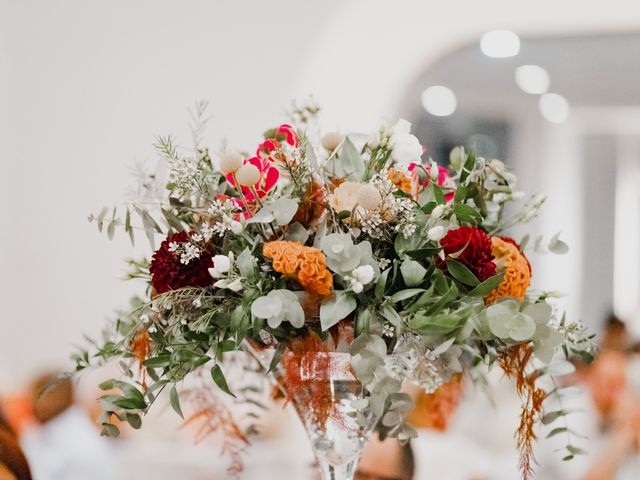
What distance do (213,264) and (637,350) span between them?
2.03m

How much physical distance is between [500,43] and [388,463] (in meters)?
1.75

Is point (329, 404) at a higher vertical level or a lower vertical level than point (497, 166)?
lower

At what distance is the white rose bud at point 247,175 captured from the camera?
91 centimetres

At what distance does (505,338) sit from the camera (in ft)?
Result: 2.88

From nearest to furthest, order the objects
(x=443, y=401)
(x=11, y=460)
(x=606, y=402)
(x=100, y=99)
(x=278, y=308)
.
A: 1. (x=278, y=308)
2. (x=11, y=460)
3. (x=443, y=401)
4. (x=606, y=402)
5. (x=100, y=99)

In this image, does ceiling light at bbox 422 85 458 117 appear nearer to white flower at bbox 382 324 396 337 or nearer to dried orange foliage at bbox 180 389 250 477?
dried orange foliage at bbox 180 389 250 477

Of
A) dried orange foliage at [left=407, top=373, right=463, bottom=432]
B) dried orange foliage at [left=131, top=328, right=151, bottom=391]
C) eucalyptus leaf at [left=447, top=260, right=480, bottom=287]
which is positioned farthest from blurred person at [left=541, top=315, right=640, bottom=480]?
dried orange foliage at [left=131, top=328, right=151, bottom=391]

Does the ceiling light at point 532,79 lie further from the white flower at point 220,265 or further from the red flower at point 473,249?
the white flower at point 220,265

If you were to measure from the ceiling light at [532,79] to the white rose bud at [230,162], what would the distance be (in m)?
1.99

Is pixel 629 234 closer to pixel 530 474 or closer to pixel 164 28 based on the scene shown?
pixel 530 474

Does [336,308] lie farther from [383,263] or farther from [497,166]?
[497,166]

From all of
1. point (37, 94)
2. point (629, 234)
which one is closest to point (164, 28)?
point (37, 94)

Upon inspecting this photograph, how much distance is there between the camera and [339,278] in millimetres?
938

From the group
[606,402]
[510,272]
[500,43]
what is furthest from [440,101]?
[510,272]
